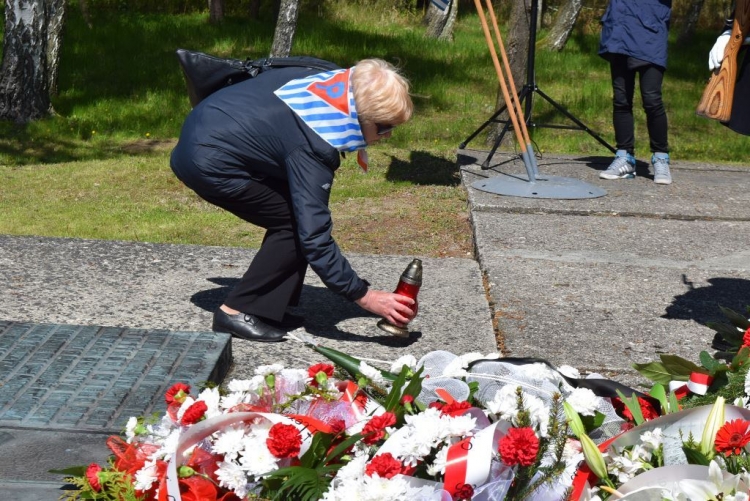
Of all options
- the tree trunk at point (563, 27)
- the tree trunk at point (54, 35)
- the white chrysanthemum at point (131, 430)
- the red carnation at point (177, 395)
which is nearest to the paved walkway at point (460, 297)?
the white chrysanthemum at point (131, 430)

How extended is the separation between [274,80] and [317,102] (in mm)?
293

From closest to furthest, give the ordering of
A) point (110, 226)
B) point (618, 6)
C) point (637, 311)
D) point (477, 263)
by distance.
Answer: point (637, 311) < point (477, 263) < point (110, 226) < point (618, 6)

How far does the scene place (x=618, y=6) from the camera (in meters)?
6.82

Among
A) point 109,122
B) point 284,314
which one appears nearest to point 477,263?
point 284,314

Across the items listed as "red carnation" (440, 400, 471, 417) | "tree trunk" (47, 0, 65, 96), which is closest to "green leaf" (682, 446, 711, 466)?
"red carnation" (440, 400, 471, 417)

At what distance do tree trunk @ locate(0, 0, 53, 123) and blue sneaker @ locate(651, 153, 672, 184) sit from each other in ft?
19.7

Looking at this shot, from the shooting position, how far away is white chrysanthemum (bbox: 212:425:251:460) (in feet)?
6.67

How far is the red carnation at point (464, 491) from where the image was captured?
195 centimetres

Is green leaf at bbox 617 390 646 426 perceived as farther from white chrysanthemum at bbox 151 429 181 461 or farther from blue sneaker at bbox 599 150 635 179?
blue sneaker at bbox 599 150 635 179

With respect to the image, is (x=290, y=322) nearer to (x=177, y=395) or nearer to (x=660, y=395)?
(x=177, y=395)

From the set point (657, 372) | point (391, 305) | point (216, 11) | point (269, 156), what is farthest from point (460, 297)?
point (216, 11)

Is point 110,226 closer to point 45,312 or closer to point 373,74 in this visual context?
point 45,312

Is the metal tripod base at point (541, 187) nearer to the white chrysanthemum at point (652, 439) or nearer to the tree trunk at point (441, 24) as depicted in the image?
the white chrysanthemum at point (652, 439)

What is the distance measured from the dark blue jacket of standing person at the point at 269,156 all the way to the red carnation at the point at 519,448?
1.64 m
